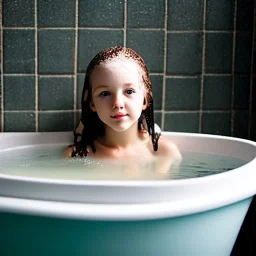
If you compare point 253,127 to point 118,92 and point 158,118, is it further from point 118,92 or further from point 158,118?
point 118,92

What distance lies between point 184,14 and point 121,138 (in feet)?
1.59

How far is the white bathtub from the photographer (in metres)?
1.02

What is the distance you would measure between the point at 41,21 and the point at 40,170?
0.55 meters

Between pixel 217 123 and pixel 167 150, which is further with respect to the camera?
pixel 217 123

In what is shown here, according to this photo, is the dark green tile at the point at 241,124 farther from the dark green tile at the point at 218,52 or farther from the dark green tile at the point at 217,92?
the dark green tile at the point at 218,52

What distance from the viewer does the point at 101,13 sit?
172cm

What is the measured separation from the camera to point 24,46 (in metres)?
1.71

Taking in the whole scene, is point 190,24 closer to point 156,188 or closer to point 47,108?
point 47,108

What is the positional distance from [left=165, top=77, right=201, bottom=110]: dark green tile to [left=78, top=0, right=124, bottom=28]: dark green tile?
26 cm

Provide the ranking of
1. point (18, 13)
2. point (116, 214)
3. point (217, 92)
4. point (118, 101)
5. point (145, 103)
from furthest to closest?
point (217, 92)
point (18, 13)
point (145, 103)
point (118, 101)
point (116, 214)

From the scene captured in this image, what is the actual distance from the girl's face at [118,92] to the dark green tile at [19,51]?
0.33 metres

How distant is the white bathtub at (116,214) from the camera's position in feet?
3.33

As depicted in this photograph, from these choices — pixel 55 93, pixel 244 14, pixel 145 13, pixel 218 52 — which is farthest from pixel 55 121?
pixel 244 14

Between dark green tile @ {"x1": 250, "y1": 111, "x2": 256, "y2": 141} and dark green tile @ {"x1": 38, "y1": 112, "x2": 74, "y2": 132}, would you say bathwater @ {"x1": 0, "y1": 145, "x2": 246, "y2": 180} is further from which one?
dark green tile @ {"x1": 250, "y1": 111, "x2": 256, "y2": 141}
